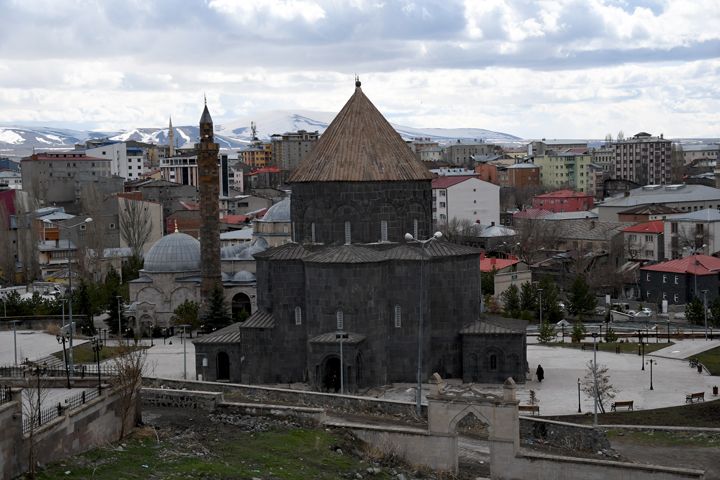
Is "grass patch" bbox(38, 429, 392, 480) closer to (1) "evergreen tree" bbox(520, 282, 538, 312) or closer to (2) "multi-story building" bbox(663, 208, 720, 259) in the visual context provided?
(1) "evergreen tree" bbox(520, 282, 538, 312)

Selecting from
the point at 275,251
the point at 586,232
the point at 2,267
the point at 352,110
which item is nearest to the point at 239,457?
the point at 275,251

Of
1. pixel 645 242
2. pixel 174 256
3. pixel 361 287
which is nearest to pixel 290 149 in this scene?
pixel 645 242

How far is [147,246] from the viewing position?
81.0m

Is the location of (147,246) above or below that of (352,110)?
A: below

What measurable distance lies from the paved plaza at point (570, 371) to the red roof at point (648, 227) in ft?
107

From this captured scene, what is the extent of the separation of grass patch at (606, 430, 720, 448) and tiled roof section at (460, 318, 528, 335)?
8.33 metres

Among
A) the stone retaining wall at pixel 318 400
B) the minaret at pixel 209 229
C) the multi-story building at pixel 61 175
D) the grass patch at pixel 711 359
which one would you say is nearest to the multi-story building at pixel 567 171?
the multi-story building at pixel 61 175

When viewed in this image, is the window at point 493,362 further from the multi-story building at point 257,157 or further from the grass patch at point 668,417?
the multi-story building at point 257,157

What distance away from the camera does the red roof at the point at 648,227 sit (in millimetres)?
77312

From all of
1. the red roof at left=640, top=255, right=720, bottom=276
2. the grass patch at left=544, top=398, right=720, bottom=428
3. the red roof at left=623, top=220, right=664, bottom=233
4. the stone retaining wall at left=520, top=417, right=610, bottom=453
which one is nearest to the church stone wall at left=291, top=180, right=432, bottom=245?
the grass patch at left=544, top=398, right=720, bottom=428

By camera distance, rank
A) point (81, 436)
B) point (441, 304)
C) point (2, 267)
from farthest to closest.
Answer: point (2, 267)
point (441, 304)
point (81, 436)

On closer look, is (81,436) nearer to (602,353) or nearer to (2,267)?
(602,353)

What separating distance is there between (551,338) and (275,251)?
14608 mm

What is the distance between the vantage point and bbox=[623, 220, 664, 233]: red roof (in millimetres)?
77312
